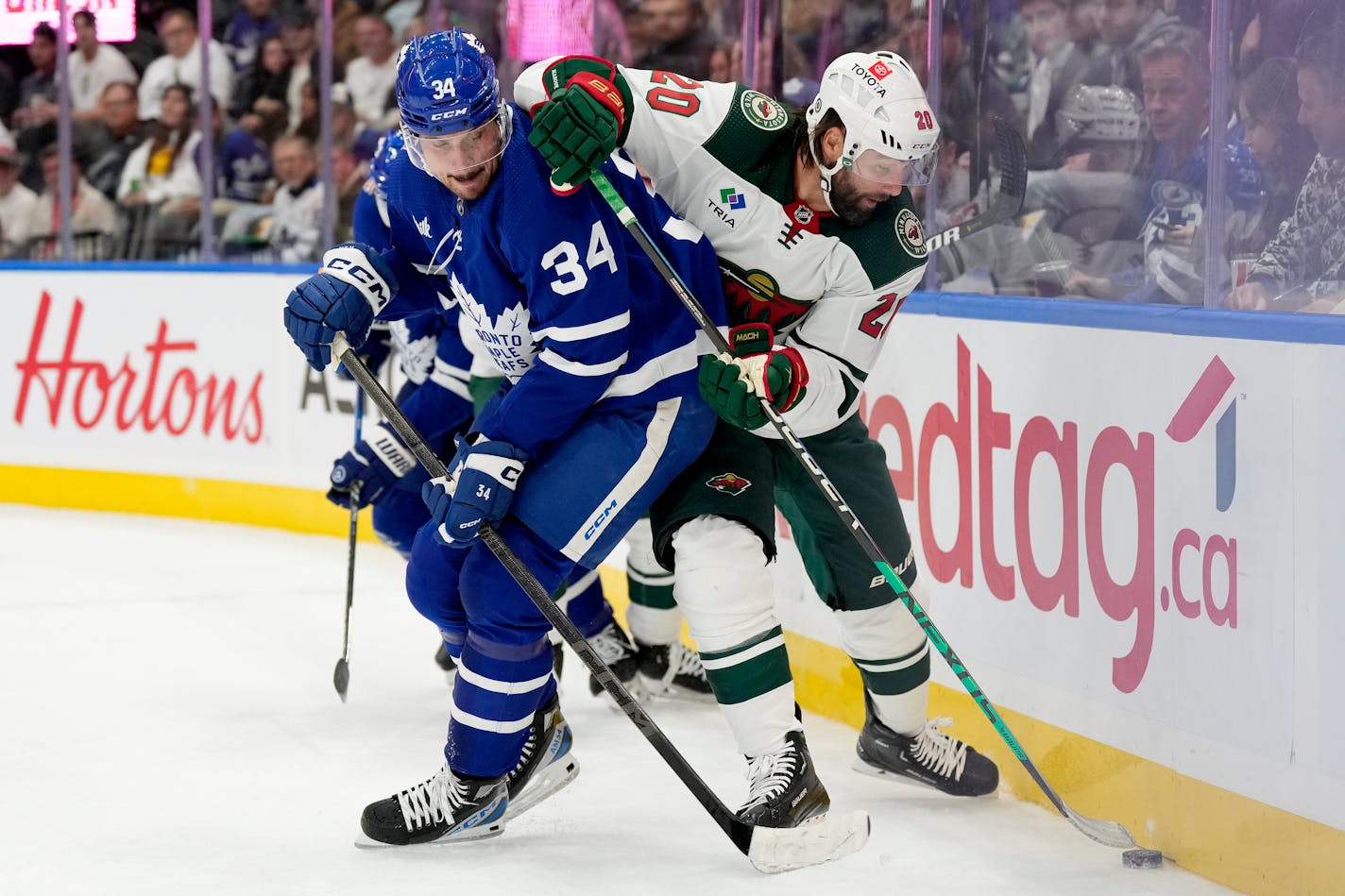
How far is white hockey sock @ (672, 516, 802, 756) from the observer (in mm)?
2406

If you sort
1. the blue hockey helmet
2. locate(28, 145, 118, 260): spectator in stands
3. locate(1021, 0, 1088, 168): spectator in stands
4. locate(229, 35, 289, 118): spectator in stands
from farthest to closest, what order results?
locate(28, 145, 118, 260): spectator in stands
locate(229, 35, 289, 118): spectator in stands
locate(1021, 0, 1088, 168): spectator in stands
the blue hockey helmet

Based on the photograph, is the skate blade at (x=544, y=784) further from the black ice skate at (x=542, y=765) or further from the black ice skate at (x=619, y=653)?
the black ice skate at (x=619, y=653)

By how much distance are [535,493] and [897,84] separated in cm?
80

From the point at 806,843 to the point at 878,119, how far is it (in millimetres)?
1063

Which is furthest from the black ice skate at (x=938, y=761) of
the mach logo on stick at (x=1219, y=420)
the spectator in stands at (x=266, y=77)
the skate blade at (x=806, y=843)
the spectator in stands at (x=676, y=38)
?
the spectator in stands at (x=266, y=77)

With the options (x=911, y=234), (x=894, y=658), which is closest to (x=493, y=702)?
(x=894, y=658)

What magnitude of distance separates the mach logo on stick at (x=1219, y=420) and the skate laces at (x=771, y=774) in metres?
0.73

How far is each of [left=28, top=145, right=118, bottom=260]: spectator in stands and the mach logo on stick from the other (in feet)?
15.4

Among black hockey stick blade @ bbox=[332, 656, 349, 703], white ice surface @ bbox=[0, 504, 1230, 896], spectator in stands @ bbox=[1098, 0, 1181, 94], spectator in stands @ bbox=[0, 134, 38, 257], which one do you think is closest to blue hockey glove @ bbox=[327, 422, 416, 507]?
black hockey stick blade @ bbox=[332, 656, 349, 703]

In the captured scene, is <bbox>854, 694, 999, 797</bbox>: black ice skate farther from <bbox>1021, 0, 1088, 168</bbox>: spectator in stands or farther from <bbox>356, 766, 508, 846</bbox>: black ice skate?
<bbox>1021, 0, 1088, 168</bbox>: spectator in stands

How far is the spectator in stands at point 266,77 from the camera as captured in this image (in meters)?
6.04

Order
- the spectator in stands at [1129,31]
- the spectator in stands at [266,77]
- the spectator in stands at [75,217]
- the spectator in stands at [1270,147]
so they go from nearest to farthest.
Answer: the spectator in stands at [1270,147], the spectator in stands at [1129,31], the spectator in stands at [266,77], the spectator in stands at [75,217]

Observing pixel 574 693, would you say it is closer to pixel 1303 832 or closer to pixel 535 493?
pixel 535 493

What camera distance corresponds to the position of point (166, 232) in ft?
20.1
